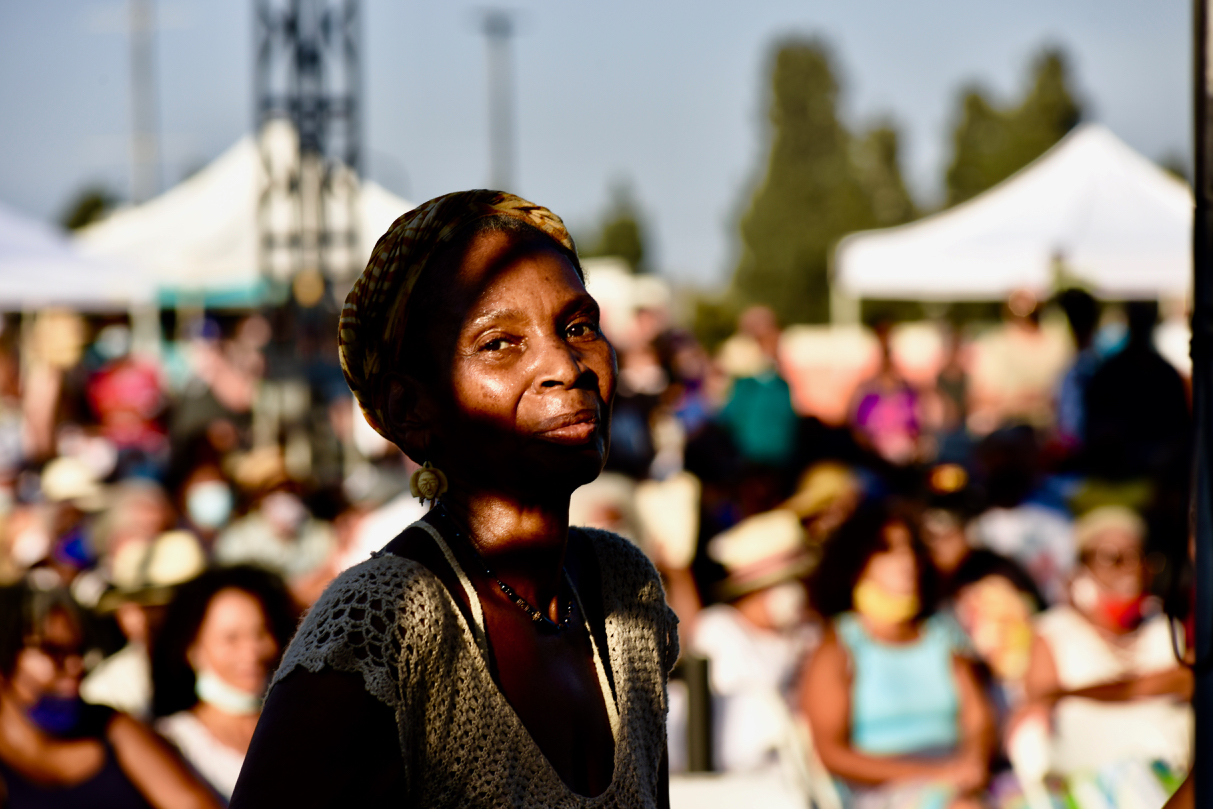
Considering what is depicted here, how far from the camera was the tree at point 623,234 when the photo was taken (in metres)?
60.8

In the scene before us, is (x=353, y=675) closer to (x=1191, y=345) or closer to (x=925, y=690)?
(x=1191, y=345)

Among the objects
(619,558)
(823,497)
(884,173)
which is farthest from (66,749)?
(884,173)

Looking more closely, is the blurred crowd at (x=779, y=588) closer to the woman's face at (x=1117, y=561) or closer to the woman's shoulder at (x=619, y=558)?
the woman's face at (x=1117, y=561)

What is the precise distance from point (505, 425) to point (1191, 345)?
1111 mm

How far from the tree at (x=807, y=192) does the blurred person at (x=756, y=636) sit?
1568 inches

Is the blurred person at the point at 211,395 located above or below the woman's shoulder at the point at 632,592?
below

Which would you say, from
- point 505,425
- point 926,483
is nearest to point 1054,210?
point 926,483

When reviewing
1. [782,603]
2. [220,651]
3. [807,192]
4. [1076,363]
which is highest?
[807,192]

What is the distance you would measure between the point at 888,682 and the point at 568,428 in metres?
Answer: 3.48

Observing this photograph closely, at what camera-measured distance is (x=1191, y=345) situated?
1879 millimetres

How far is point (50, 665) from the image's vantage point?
11.5ft

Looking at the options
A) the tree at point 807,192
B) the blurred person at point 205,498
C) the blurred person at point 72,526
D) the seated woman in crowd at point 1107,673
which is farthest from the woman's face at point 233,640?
the tree at point 807,192

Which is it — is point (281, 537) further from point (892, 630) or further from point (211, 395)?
point (211, 395)

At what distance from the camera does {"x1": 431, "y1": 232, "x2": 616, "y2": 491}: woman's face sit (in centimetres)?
123
